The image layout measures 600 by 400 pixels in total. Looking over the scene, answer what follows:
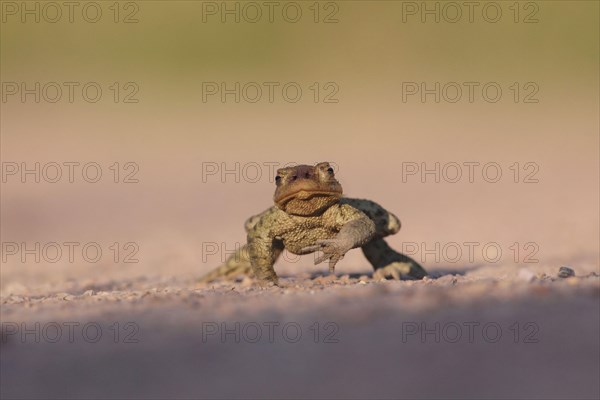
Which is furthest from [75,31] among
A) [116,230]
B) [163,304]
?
[163,304]

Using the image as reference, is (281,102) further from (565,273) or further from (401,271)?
(565,273)

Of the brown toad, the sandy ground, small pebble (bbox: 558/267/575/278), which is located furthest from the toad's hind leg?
the sandy ground

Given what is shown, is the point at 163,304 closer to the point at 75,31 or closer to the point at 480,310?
the point at 480,310

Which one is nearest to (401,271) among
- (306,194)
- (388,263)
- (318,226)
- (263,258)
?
(388,263)

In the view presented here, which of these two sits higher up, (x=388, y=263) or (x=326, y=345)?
(x=388, y=263)

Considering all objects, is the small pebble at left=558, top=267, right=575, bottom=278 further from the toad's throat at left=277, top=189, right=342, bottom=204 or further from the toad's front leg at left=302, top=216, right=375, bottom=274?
the toad's throat at left=277, top=189, right=342, bottom=204

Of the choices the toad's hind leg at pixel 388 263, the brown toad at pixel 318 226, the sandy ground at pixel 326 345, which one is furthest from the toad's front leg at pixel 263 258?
the sandy ground at pixel 326 345

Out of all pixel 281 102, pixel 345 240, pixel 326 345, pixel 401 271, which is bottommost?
pixel 326 345
